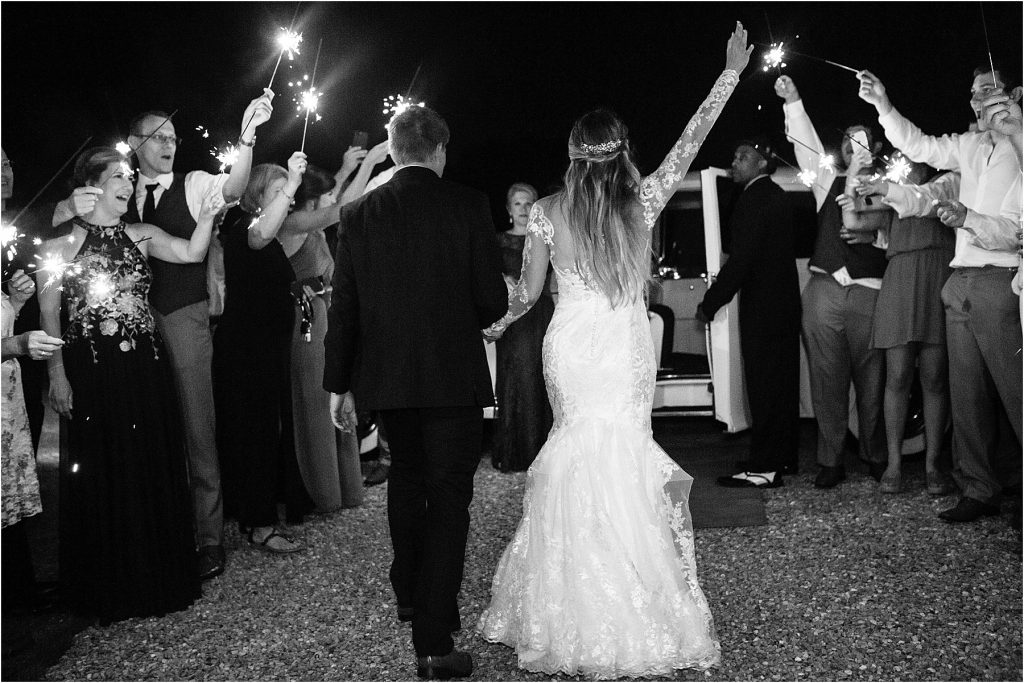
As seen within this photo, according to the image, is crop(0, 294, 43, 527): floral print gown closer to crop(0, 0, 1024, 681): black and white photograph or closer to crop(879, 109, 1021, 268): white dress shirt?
crop(0, 0, 1024, 681): black and white photograph

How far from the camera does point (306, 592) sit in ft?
11.9

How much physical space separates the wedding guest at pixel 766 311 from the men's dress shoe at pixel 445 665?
260 cm

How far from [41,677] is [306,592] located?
1013mm

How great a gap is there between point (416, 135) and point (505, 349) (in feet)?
9.84

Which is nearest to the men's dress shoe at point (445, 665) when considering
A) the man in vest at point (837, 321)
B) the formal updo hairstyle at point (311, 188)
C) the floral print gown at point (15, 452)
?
the floral print gown at point (15, 452)

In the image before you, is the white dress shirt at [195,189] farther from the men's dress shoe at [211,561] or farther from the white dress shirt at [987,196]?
the white dress shirt at [987,196]

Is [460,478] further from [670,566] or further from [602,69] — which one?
[602,69]

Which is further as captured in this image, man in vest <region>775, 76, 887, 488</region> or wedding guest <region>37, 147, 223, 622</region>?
man in vest <region>775, 76, 887, 488</region>

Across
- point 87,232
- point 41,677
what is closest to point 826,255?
point 87,232

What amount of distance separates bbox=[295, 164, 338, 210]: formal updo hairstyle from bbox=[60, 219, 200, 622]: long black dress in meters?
1.21

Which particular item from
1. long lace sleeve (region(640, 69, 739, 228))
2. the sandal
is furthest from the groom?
the sandal

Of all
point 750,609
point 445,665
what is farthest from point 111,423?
point 750,609

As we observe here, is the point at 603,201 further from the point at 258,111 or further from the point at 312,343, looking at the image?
the point at 312,343

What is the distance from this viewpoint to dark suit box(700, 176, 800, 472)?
16.4ft
